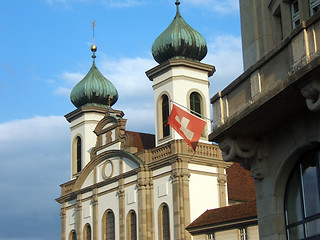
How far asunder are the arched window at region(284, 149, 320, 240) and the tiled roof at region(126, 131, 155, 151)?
32978 millimetres

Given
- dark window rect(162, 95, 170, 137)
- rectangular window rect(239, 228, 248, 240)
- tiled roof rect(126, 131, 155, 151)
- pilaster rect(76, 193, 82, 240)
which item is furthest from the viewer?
pilaster rect(76, 193, 82, 240)

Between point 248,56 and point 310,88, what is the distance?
15.1ft

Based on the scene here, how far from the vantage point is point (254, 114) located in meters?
12.8

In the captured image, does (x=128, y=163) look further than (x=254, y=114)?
Yes

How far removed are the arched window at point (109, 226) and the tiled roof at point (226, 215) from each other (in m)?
7.27

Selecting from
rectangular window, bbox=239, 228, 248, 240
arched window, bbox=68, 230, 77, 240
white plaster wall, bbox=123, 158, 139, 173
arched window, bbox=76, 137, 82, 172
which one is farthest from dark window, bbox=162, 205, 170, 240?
arched window, bbox=76, 137, 82, 172

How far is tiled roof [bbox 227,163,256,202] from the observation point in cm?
4519

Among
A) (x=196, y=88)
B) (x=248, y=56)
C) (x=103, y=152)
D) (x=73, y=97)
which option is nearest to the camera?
(x=248, y=56)

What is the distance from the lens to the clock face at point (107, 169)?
4734 centimetres

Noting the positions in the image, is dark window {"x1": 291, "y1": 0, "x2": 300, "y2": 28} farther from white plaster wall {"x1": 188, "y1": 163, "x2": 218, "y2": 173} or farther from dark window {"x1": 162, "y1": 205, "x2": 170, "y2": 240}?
dark window {"x1": 162, "y1": 205, "x2": 170, "y2": 240}

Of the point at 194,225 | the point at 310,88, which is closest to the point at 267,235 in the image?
the point at 310,88

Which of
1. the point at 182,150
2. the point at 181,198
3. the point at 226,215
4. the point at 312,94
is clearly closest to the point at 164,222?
the point at 181,198

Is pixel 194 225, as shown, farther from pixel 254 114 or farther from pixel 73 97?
Result: pixel 254 114

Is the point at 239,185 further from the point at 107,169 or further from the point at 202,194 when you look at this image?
the point at 107,169
